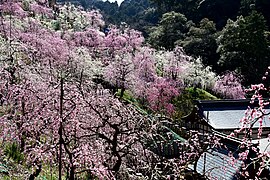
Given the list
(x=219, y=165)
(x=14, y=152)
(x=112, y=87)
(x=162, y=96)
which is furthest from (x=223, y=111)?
(x=14, y=152)

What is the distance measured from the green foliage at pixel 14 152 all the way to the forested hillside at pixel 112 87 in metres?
0.02

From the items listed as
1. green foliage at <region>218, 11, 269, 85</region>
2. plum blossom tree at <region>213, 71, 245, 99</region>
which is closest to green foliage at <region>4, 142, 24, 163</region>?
plum blossom tree at <region>213, 71, 245, 99</region>

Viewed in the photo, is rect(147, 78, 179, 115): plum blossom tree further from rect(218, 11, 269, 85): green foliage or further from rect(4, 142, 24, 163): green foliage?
A: rect(4, 142, 24, 163): green foliage

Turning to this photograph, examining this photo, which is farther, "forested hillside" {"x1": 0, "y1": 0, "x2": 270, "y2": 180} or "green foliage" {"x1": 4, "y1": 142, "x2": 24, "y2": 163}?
"green foliage" {"x1": 4, "y1": 142, "x2": 24, "y2": 163}

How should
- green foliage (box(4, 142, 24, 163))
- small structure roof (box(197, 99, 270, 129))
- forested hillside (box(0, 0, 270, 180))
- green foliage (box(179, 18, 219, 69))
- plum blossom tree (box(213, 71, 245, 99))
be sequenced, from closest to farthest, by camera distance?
forested hillside (box(0, 0, 270, 180)) < green foliage (box(4, 142, 24, 163)) < small structure roof (box(197, 99, 270, 129)) < plum blossom tree (box(213, 71, 245, 99)) < green foliage (box(179, 18, 219, 69))

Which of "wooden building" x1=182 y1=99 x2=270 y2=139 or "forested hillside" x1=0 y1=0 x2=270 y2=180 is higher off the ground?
"forested hillside" x1=0 y1=0 x2=270 y2=180

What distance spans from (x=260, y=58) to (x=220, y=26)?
31.2 ft

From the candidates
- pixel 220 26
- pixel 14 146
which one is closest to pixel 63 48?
pixel 14 146

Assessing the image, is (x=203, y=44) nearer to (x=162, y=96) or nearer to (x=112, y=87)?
(x=112, y=87)

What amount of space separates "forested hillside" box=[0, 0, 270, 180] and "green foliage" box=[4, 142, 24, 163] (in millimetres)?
18

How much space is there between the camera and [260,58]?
24484mm

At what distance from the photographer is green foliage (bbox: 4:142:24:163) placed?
238 inches

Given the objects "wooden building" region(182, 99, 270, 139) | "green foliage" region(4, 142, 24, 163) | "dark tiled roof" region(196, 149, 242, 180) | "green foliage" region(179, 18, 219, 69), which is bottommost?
"wooden building" region(182, 99, 270, 139)

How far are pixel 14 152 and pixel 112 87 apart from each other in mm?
11910
